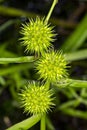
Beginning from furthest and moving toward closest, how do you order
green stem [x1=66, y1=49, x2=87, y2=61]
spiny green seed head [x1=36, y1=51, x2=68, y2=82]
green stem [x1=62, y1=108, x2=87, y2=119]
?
green stem [x1=62, y1=108, x2=87, y2=119] → green stem [x1=66, y1=49, x2=87, y2=61] → spiny green seed head [x1=36, y1=51, x2=68, y2=82]

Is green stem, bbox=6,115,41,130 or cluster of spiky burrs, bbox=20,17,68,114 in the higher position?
cluster of spiky burrs, bbox=20,17,68,114

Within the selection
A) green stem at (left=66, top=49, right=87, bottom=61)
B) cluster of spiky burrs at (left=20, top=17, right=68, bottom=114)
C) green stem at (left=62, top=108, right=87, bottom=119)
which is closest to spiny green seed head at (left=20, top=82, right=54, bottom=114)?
cluster of spiky burrs at (left=20, top=17, right=68, bottom=114)

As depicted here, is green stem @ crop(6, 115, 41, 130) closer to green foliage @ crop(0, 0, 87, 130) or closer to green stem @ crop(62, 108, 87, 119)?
green foliage @ crop(0, 0, 87, 130)

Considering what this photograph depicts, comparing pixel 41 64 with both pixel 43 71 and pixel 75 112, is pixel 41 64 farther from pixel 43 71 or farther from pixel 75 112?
pixel 75 112

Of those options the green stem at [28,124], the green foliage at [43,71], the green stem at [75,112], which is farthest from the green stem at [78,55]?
the green stem at [28,124]

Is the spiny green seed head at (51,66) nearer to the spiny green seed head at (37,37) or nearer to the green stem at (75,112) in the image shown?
the spiny green seed head at (37,37)

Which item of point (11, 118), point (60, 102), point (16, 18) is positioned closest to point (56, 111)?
point (60, 102)

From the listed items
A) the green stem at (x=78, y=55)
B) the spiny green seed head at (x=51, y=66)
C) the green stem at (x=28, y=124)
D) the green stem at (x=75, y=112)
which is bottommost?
the green stem at (x=75, y=112)

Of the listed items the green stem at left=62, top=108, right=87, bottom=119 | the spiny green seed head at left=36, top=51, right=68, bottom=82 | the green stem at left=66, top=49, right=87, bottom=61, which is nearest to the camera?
the spiny green seed head at left=36, top=51, right=68, bottom=82

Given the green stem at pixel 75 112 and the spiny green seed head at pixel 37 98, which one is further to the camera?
the green stem at pixel 75 112

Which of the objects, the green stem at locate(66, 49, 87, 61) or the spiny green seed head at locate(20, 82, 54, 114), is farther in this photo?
the green stem at locate(66, 49, 87, 61)
